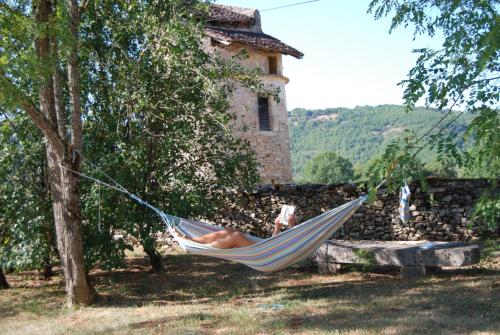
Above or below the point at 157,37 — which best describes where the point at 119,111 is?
below

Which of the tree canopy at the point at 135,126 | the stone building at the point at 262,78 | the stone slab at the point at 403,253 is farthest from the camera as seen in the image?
the stone building at the point at 262,78

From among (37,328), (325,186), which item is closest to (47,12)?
(37,328)

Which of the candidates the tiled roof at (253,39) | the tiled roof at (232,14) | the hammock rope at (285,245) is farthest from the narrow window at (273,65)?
the hammock rope at (285,245)

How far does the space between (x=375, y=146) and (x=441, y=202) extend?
51.7 metres

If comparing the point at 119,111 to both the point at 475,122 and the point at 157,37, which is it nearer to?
the point at 157,37

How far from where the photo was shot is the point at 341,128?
213ft

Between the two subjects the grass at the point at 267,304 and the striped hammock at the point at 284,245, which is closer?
the grass at the point at 267,304

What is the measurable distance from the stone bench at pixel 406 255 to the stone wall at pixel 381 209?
192 centimetres

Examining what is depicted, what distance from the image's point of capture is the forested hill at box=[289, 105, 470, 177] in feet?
190

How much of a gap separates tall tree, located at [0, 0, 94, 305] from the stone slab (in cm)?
278

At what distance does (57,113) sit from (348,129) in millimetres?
60219

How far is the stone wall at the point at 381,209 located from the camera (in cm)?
814

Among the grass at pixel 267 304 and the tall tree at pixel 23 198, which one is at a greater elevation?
the tall tree at pixel 23 198

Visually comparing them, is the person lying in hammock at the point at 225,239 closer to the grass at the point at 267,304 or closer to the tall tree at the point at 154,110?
the grass at the point at 267,304
